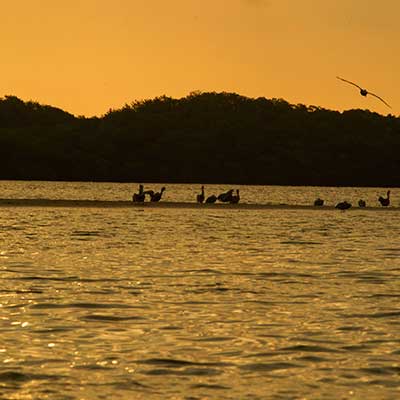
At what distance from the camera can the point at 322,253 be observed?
41.8 m

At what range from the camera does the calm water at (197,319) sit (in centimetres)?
1720

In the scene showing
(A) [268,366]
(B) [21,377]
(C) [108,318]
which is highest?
(C) [108,318]

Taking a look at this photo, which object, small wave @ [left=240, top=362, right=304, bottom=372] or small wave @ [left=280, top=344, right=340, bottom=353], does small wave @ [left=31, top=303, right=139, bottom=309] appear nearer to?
small wave @ [left=280, top=344, right=340, bottom=353]

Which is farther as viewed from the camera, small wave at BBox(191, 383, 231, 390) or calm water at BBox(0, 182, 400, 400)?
calm water at BBox(0, 182, 400, 400)

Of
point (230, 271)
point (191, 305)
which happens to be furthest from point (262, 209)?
point (191, 305)

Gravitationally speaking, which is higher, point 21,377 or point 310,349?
point 310,349

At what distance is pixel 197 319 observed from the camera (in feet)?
75.8

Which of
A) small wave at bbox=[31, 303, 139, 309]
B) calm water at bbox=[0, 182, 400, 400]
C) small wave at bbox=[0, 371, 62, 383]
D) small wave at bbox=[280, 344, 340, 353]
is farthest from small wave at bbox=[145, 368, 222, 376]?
small wave at bbox=[31, 303, 139, 309]

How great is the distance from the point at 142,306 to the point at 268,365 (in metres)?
6.76

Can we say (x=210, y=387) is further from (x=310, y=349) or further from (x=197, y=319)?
(x=197, y=319)

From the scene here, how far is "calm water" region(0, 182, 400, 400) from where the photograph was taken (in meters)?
17.2

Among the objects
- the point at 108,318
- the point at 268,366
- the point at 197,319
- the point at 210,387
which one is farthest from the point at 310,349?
the point at 108,318

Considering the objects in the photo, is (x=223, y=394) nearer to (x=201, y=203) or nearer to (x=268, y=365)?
(x=268, y=365)

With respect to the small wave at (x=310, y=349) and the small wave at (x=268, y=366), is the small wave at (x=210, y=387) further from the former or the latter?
the small wave at (x=310, y=349)
